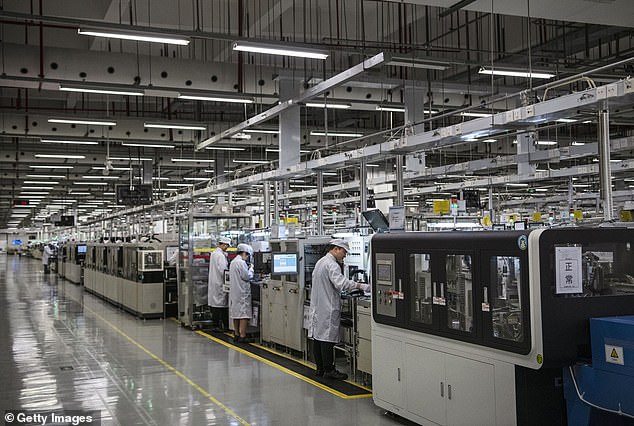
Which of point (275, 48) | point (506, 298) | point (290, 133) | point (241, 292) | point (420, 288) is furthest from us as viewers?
point (290, 133)

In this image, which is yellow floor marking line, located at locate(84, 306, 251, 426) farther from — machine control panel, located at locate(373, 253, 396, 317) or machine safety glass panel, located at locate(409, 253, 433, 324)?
machine safety glass panel, located at locate(409, 253, 433, 324)

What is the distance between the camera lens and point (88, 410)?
6371 millimetres

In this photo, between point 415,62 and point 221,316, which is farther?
point 221,316

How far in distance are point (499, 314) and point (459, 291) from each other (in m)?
0.46

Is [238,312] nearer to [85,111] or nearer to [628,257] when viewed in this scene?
[628,257]

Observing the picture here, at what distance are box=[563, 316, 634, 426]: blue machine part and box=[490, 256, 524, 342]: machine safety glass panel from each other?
457 mm

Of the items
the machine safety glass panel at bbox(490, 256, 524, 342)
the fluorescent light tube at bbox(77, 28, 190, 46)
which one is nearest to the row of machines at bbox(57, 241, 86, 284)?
the fluorescent light tube at bbox(77, 28, 190, 46)

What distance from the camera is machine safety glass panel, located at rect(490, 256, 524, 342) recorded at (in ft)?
14.7

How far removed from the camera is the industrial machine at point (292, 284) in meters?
8.62

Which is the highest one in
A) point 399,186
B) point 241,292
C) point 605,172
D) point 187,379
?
point 399,186

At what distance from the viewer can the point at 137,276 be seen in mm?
13828

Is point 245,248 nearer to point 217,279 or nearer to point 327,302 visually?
point 217,279

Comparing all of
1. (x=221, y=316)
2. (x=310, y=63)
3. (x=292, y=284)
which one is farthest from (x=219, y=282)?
(x=310, y=63)

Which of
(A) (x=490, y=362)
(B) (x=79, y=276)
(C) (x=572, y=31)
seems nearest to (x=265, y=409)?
(A) (x=490, y=362)
